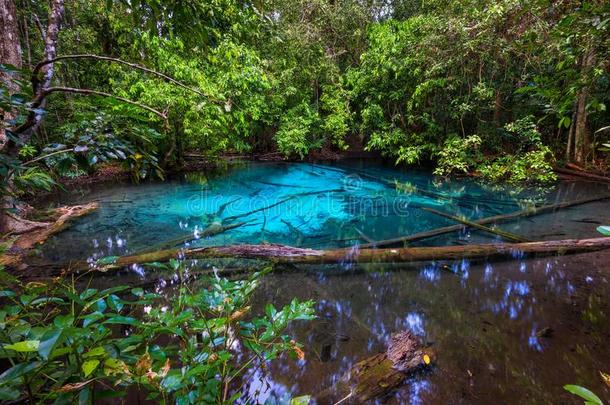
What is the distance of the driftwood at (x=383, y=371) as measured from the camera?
5.73ft

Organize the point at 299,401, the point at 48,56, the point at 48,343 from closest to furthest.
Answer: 1. the point at 48,343
2. the point at 299,401
3. the point at 48,56

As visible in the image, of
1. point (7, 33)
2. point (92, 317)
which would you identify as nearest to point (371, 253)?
point (92, 317)

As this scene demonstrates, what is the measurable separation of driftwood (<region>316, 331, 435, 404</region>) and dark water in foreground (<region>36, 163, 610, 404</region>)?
7 cm

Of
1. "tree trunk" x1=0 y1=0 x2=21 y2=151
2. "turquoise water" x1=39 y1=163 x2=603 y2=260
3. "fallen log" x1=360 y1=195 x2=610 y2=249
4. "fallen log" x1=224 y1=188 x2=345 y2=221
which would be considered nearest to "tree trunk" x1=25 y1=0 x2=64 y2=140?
"tree trunk" x1=0 y1=0 x2=21 y2=151

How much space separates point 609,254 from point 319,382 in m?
3.78

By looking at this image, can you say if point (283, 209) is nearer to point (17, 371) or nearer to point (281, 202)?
point (281, 202)

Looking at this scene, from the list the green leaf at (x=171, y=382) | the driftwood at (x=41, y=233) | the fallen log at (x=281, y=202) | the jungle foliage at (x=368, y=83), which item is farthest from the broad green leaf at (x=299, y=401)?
the fallen log at (x=281, y=202)

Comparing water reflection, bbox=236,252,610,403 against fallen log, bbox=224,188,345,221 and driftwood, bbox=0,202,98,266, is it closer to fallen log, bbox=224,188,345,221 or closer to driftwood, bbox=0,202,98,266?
fallen log, bbox=224,188,345,221

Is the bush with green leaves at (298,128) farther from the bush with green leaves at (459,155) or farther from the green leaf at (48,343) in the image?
the green leaf at (48,343)

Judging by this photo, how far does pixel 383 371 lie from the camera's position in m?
1.88

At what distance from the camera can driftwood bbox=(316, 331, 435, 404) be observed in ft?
5.73

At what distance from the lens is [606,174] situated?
7703 millimetres

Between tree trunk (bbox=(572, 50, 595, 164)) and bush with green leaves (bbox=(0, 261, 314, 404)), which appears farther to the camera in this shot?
tree trunk (bbox=(572, 50, 595, 164))

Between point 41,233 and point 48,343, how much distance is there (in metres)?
4.91
